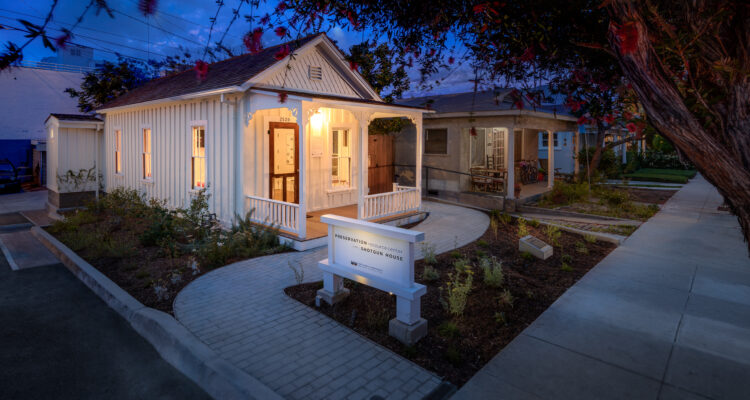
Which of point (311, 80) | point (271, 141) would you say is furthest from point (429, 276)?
point (311, 80)

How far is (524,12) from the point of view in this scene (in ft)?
12.7

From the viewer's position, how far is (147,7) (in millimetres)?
2457

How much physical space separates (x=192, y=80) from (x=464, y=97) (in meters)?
10.5

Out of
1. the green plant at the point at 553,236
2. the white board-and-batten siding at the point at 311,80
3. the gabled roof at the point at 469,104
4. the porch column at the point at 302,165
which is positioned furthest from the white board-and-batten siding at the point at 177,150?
the green plant at the point at 553,236

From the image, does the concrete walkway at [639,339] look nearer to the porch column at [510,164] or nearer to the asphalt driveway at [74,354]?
the asphalt driveway at [74,354]

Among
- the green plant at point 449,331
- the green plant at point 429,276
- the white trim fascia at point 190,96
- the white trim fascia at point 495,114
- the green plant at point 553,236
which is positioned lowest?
the green plant at point 449,331

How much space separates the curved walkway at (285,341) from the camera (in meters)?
3.73

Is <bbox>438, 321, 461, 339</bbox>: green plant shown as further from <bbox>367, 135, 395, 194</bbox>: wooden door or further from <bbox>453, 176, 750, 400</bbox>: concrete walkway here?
<bbox>367, 135, 395, 194</bbox>: wooden door

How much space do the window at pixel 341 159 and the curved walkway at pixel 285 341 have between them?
17.2ft

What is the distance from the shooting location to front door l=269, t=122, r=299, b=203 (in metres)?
10.4

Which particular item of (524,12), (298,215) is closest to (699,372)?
(524,12)

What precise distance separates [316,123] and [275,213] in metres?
3.11

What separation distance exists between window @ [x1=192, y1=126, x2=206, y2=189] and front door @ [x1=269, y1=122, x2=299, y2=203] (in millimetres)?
1695

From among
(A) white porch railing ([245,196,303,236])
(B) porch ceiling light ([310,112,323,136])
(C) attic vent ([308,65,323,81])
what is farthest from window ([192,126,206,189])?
(C) attic vent ([308,65,323,81])
